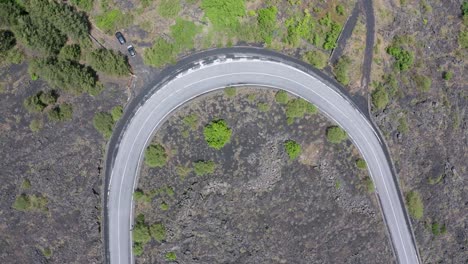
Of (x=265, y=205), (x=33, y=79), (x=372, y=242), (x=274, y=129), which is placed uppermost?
(x=33, y=79)

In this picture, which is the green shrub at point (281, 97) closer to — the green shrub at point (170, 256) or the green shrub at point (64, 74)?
the green shrub at point (64, 74)

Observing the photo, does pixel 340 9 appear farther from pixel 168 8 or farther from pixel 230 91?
pixel 168 8

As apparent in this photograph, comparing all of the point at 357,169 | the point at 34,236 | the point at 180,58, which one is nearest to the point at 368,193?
the point at 357,169

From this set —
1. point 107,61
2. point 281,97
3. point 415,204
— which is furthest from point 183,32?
point 415,204

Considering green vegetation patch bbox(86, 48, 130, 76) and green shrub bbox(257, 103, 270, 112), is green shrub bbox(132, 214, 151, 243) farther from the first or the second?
green shrub bbox(257, 103, 270, 112)

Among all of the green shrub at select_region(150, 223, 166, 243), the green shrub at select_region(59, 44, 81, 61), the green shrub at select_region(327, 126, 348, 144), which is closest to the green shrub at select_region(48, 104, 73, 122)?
the green shrub at select_region(59, 44, 81, 61)

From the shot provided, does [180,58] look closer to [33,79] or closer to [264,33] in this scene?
[264,33]
